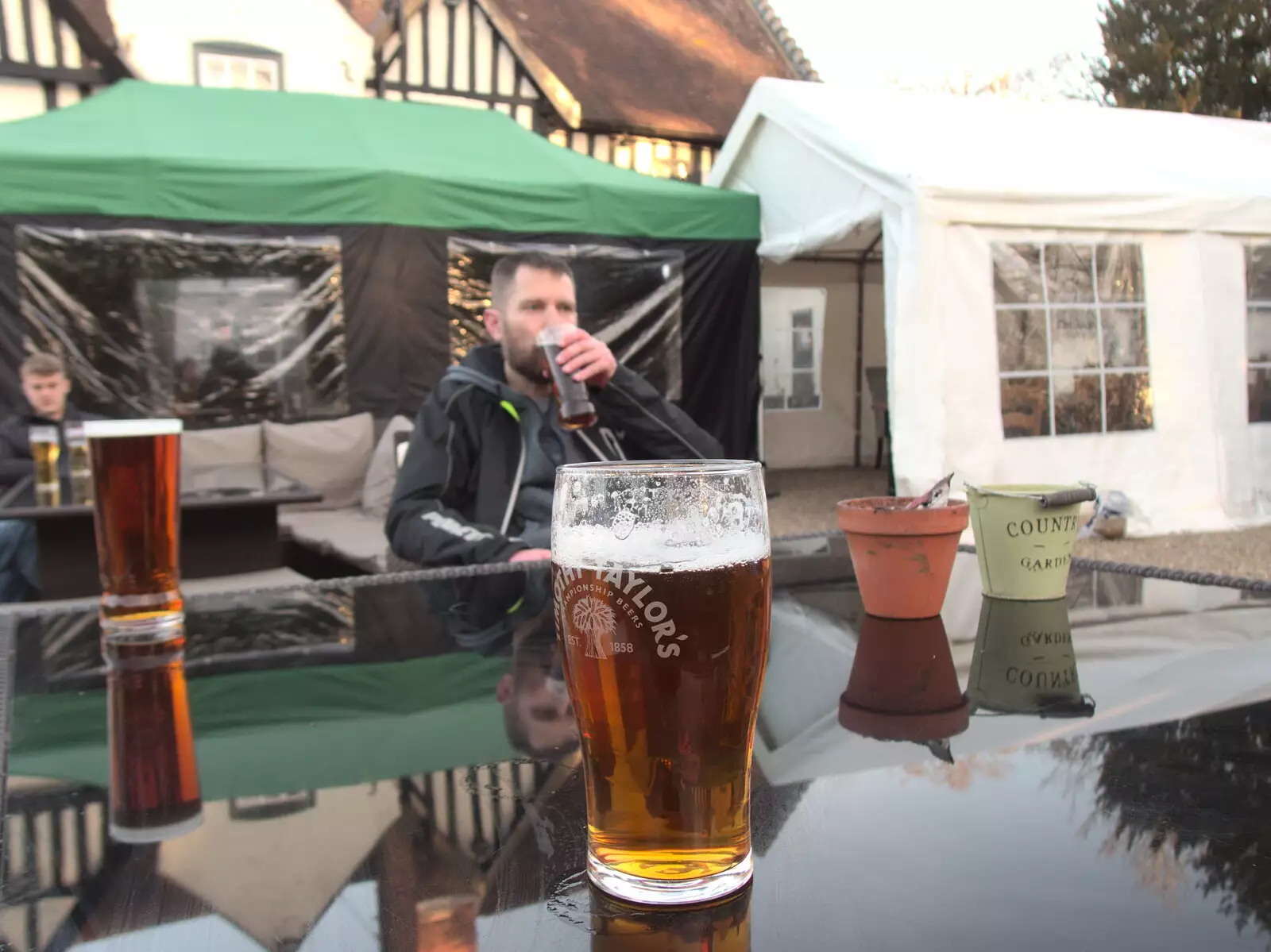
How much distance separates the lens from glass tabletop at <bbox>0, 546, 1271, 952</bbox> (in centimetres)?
43

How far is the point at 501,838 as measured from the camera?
0.52m

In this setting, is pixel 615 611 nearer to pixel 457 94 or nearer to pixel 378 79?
pixel 378 79

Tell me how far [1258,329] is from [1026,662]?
581 cm

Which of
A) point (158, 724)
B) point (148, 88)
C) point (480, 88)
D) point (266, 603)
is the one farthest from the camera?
point (480, 88)

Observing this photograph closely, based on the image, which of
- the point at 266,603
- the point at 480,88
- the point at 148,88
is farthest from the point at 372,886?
the point at 480,88

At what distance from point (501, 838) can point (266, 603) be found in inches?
32.1

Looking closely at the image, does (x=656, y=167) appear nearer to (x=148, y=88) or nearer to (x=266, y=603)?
(x=148, y=88)

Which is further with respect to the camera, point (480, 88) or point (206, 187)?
point (480, 88)

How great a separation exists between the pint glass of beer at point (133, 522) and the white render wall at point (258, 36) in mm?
8313

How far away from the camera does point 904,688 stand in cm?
76

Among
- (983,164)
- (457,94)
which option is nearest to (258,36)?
(457,94)

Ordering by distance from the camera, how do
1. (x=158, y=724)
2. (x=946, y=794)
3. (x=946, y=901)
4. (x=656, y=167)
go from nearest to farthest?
(x=946, y=901) → (x=946, y=794) → (x=158, y=724) → (x=656, y=167)

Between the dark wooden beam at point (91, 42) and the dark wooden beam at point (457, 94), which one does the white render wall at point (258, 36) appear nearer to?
the dark wooden beam at point (91, 42)

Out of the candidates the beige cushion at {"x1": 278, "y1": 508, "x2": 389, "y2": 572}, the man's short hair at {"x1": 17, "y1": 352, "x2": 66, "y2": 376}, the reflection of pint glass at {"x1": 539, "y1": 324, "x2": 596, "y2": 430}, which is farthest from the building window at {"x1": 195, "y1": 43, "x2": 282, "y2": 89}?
the reflection of pint glass at {"x1": 539, "y1": 324, "x2": 596, "y2": 430}
